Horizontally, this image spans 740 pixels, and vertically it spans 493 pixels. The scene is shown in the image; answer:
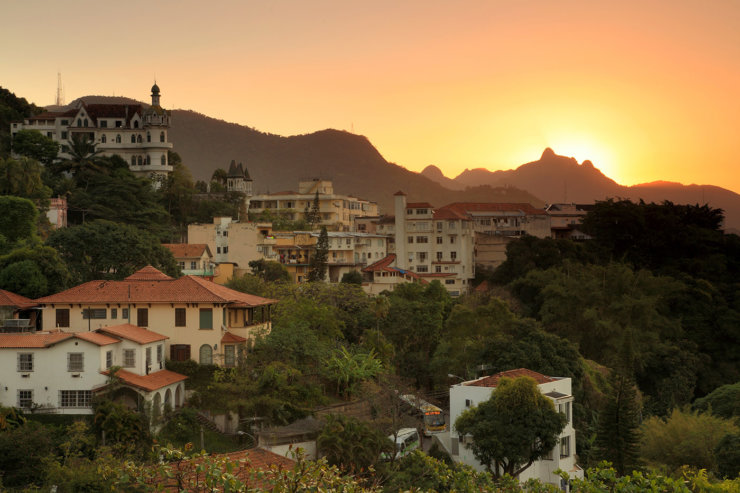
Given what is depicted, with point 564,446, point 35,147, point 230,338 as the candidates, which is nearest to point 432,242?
point 35,147

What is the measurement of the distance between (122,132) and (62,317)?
1583 inches

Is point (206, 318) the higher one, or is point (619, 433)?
point (206, 318)

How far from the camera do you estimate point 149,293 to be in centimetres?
3475

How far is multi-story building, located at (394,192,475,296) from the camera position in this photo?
69.5 m

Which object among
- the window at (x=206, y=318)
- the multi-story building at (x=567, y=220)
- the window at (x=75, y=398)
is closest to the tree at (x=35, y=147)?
the window at (x=206, y=318)

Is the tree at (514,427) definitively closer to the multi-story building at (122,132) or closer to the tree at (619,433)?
the tree at (619,433)

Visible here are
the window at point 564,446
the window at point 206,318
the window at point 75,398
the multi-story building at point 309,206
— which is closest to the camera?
the window at point 75,398

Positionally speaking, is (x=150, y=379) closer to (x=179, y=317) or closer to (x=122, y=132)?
(x=179, y=317)

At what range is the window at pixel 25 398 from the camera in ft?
95.7

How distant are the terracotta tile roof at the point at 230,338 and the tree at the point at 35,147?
3715cm

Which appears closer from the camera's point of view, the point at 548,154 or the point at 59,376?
the point at 59,376

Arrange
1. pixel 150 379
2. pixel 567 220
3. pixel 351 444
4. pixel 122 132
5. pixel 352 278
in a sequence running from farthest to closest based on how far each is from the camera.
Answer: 1. pixel 567 220
2. pixel 122 132
3. pixel 352 278
4. pixel 150 379
5. pixel 351 444

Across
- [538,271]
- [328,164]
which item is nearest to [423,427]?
[538,271]

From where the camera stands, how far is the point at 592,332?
165 ft
